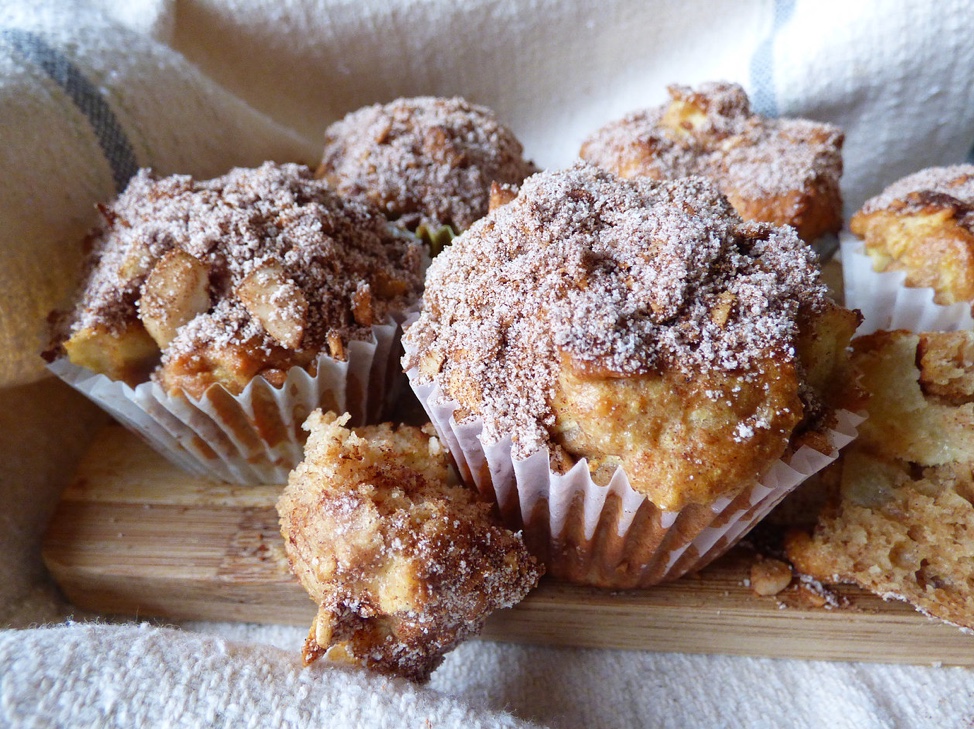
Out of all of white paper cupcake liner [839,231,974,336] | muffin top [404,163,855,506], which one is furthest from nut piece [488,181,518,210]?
white paper cupcake liner [839,231,974,336]

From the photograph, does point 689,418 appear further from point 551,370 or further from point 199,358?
point 199,358

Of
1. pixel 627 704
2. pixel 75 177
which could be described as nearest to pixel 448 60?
pixel 75 177

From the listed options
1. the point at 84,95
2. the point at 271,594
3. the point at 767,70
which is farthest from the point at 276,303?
the point at 767,70

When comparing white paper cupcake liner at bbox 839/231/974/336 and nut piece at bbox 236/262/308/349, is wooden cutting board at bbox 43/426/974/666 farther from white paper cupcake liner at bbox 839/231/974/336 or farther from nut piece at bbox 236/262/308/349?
white paper cupcake liner at bbox 839/231/974/336

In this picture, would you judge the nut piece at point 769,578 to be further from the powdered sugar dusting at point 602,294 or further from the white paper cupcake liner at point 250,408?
the white paper cupcake liner at point 250,408

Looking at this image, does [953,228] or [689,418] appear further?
[953,228]
